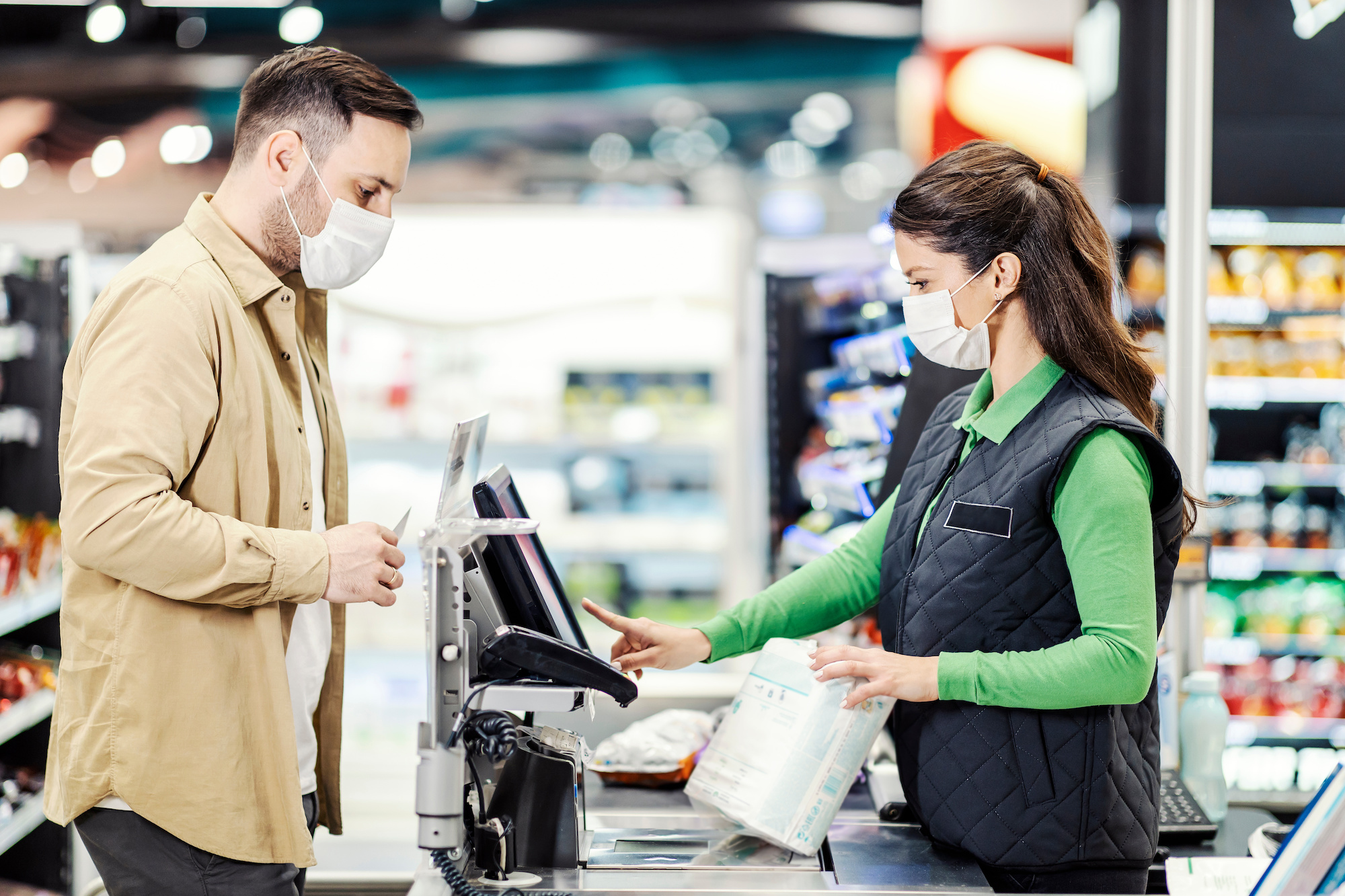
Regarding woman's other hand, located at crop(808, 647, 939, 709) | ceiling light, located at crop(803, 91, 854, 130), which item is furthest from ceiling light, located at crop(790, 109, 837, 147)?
woman's other hand, located at crop(808, 647, 939, 709)

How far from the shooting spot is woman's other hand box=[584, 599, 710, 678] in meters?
1.67

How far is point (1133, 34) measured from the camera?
4.94m

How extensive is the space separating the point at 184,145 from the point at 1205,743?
21.8 ft

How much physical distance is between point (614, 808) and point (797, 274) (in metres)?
2.39

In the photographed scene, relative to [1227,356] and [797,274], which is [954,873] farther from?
[1227,356]

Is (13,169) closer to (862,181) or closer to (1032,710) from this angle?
(862,181)

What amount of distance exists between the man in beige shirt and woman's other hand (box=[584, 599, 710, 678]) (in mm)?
402

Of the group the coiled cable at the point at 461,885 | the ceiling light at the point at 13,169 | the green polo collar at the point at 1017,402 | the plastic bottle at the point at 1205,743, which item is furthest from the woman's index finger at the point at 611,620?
the ceiling light at the point at 13,169

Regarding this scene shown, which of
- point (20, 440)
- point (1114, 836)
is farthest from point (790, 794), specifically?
point (20, 440)

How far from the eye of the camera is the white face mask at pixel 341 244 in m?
1.62

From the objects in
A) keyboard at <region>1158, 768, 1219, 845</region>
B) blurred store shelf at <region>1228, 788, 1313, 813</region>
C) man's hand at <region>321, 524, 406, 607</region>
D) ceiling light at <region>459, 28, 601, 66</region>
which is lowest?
blurred store shelf at <region>1228, 788, 1313, 813</region>

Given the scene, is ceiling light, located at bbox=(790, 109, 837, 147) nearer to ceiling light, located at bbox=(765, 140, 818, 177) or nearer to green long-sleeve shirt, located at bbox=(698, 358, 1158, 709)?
ceiling light, located at bbox=(765, 140, 818, 177)

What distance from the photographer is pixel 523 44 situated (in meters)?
6.54

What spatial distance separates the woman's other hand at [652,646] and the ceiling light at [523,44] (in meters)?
5.62
